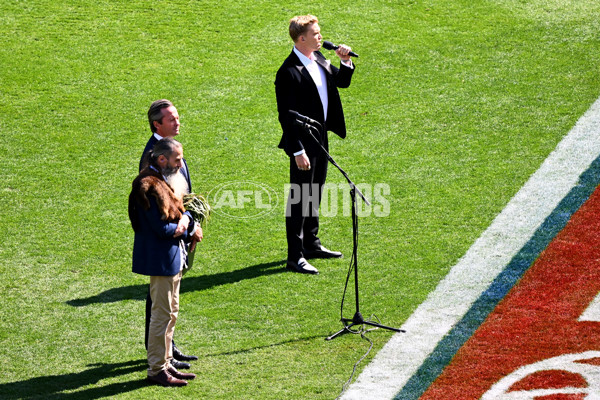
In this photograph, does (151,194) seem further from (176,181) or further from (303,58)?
(303,58)

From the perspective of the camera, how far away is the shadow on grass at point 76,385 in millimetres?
6203

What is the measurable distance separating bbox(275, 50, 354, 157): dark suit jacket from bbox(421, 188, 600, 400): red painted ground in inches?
82.1

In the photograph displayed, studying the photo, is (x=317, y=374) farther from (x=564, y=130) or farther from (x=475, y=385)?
(x=564, y=130)

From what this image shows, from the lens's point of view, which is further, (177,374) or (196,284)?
(196,284)

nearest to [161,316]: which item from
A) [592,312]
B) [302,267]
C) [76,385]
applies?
[76,385]

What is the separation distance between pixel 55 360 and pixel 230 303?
4.88 ft

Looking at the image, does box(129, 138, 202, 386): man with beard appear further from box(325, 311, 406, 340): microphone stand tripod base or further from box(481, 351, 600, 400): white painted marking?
box(481, 351, 600, 400): white painted marking

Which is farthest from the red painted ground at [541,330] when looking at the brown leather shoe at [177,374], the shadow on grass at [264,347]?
the brown leather shoe at [177,374]

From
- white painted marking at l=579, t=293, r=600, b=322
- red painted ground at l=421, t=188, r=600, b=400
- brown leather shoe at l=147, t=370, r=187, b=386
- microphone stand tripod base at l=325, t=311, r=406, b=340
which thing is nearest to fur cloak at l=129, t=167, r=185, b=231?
brown leather shoe at l=147, t=370, r=187, b=386

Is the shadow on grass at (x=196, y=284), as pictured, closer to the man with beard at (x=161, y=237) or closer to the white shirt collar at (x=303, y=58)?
the man with beard at (x=161, y=237)

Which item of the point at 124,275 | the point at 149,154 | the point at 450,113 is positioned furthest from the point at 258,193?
the point at 149,154

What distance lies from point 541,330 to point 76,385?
3332 mm

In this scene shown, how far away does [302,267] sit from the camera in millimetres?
7984

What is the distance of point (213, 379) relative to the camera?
20.9ft
